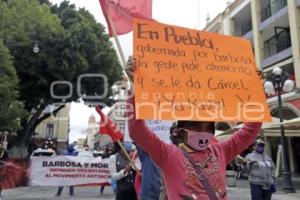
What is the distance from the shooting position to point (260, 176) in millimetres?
7949

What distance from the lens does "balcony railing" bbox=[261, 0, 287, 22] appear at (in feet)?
84.4

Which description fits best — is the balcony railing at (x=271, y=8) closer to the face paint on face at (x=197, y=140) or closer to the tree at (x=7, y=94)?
the tree at (x=7, y=94)

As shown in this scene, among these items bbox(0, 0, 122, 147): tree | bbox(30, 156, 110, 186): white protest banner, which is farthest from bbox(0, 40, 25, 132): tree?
bbox(30, 156, 110, 186): white protest banner

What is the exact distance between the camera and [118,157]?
21.4 ft

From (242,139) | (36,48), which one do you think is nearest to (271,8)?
(36,48)

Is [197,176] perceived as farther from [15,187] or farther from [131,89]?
[15,187]

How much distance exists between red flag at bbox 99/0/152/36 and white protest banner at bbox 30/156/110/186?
34.9 feet

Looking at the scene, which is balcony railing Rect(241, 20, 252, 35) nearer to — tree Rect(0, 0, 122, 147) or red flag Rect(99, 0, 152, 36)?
tree Rect(0, 0, 122, 147)

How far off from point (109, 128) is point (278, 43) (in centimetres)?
2169

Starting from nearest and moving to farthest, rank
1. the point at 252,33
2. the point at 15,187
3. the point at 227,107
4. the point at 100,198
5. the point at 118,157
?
the point at 227,107, the point at 118,157, the point at 100,198, the point at 15,187, the point at 252,33

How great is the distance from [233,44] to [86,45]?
924 inches

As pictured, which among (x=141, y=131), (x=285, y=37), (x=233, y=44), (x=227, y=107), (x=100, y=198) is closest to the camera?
(x=141, y=131)

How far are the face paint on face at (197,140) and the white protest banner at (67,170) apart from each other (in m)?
12.3

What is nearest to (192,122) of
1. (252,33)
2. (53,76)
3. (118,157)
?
(118,157)
